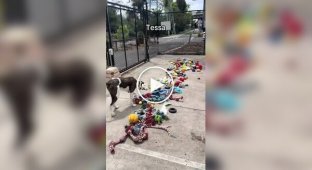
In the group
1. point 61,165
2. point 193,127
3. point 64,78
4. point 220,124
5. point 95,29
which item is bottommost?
point 193,127

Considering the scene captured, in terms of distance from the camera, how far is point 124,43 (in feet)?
21.4

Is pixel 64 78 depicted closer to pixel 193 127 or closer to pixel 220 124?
pixel 220 124

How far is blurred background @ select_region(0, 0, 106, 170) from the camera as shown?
567 millimetres

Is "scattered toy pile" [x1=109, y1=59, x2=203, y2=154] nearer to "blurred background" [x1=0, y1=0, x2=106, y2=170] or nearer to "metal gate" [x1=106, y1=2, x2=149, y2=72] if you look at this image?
"metal gate" [x1=106, y1=2, x2=149, y2=72]

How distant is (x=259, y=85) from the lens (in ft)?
1.74

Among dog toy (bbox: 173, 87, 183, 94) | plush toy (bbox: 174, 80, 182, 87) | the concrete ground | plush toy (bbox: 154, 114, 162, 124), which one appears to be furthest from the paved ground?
plush toy (bbox: 174, 80, 182, 87)

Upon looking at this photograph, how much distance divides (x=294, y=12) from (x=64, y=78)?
0.52 metres

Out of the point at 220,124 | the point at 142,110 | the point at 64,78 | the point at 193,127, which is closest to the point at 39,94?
the point at 64,78

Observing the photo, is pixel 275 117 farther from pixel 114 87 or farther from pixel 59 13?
pixel 114 87

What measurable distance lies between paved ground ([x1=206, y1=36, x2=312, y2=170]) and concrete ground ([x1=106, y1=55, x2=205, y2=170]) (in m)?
1.62

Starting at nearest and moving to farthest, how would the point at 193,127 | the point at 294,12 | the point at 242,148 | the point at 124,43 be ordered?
the point at 294,12 → the point at 242,148 → the point at 193,127 → the point at 124,43

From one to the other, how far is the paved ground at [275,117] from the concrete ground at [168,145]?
5.31 ft

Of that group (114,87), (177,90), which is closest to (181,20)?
(177,90)

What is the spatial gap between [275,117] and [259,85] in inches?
3.1
